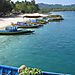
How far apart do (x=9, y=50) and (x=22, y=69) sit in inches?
1119

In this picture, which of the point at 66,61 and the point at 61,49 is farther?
the point at 61,49

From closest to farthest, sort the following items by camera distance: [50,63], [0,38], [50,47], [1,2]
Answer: [50,63], [50,47], [0,38], [1,2]

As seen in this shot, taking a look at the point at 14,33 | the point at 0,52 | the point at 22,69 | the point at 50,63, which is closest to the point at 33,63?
the point at 50,63

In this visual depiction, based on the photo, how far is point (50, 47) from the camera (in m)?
53.0

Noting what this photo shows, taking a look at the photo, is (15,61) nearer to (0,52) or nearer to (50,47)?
(0,52)

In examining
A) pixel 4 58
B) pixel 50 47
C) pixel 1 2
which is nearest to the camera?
pixel 4 58

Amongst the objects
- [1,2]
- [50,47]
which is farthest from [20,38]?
[1,2]

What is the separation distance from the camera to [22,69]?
22.2m

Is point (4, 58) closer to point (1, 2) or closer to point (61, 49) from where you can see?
point (61, 49)

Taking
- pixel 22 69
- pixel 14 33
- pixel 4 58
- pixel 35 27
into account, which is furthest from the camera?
pixel 35 27

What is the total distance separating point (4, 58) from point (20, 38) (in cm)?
2375

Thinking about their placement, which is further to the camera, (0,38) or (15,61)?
(0,38)

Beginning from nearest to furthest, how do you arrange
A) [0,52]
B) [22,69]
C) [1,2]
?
[22,69]
[0,52]
[1,2]

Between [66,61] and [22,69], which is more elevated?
[22,69]
